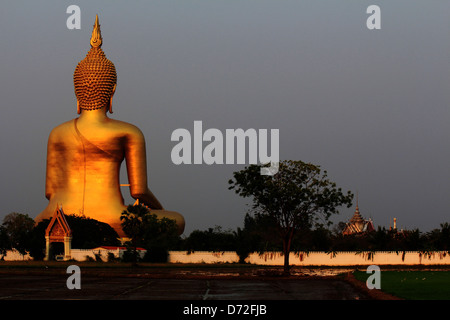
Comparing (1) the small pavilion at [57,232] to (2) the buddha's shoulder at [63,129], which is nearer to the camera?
(1) the small pavilion at [57,232]

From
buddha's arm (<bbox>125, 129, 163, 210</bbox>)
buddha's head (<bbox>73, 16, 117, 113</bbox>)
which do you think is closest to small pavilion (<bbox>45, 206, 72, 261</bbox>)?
buddha's arm (<bbox>125, 129, 163, 210</bbox>)

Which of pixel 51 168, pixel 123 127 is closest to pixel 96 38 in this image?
pixel 123 127

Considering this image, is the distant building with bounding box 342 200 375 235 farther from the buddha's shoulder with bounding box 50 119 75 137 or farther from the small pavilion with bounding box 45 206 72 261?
the small pavilion with bounding box 45 206 72 261

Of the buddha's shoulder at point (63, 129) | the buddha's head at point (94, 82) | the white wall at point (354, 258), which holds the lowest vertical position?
the white wall at point (354, 258)

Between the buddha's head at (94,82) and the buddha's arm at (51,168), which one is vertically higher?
the buddha's head at (94,82)

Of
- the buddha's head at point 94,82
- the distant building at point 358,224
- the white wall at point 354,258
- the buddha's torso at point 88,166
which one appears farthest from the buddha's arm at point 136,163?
the distant building at point 358,224

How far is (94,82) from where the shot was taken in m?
76.0

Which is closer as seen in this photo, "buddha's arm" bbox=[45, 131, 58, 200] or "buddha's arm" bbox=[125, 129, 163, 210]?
"buddha's arm" bbox=[125, 129, 163, 210]

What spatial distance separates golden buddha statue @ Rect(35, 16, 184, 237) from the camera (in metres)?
76.0

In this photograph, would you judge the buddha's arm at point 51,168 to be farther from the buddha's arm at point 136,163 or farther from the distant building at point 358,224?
the distant building at point 358,224

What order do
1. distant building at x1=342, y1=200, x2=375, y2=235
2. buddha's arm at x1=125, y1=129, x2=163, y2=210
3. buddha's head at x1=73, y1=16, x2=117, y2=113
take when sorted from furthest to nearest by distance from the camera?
distant building at x1=342, y1=200, x2=375, y2=235
buddha's arm at x1=125, y1=129, x2=163, y2=210
buddha's head at x1=73, y1=16, x2=117, y2=113

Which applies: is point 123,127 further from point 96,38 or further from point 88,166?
point 96,38

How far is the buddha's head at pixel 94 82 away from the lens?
75.9 meters
